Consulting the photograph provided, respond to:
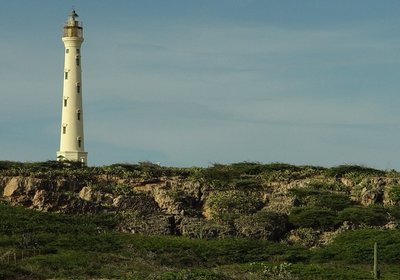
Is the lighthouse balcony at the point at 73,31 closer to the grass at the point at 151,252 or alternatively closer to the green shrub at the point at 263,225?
the grass at the point at 151,252

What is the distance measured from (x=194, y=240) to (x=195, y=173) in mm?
10038

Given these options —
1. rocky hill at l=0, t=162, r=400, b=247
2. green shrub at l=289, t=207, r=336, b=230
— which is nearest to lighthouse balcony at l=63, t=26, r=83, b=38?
rocky hill at l=0, t=162, r=400, b=247

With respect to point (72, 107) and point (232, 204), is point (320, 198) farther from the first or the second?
point (72, 107)

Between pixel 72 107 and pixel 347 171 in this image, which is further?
pixel 72 107

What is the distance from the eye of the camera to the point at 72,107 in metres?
77.3

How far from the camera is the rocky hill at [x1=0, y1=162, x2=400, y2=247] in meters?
53.2

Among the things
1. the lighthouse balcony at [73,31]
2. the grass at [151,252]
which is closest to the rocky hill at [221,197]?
the grass at [151,252]

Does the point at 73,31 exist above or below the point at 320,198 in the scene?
above

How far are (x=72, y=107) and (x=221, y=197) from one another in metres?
24.1

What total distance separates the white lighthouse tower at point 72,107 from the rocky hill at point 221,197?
1510 cm

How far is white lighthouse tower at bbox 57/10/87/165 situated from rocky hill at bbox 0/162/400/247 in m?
15.1

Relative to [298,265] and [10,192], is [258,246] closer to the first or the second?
[298,265]

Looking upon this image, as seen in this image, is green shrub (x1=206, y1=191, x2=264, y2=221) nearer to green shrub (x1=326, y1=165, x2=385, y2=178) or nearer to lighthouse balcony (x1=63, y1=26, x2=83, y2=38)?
green shrub (x1=326, y1=165, x2=385, y2=178)

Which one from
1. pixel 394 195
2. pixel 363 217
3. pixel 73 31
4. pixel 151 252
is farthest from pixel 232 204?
pixel 73 31
